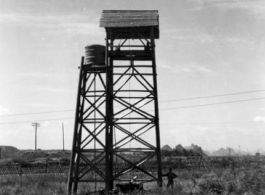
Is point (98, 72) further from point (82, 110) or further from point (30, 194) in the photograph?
point (30, 194)

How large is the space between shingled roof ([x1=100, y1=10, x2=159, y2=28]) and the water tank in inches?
45.5

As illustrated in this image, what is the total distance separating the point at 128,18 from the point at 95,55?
246 centimetres

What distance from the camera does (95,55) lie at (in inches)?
613

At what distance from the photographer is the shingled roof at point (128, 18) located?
15484 millimetres

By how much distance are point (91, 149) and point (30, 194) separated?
11.9ft

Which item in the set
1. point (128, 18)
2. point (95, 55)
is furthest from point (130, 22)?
point (95, 55)

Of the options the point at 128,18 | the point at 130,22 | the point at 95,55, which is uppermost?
the point at 128,18

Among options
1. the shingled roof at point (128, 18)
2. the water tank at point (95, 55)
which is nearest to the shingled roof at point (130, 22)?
the shingled roof at point (128, 18)

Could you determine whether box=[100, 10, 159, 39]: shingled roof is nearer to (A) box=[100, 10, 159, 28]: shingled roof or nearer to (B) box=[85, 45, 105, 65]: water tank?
(A) box=[100, 10, 159, 28]: shingled roof

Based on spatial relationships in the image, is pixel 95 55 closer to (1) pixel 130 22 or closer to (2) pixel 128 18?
(1) pixel 130 22

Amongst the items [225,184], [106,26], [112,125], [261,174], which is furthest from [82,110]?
[261,174]

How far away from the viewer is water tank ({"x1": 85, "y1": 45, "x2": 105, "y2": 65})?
15531 mm

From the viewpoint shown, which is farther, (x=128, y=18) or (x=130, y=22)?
(x=128, y=18)

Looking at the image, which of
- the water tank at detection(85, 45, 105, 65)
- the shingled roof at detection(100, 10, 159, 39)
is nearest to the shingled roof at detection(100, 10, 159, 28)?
the shingled roof at detection(100, 10, 159, 39)
